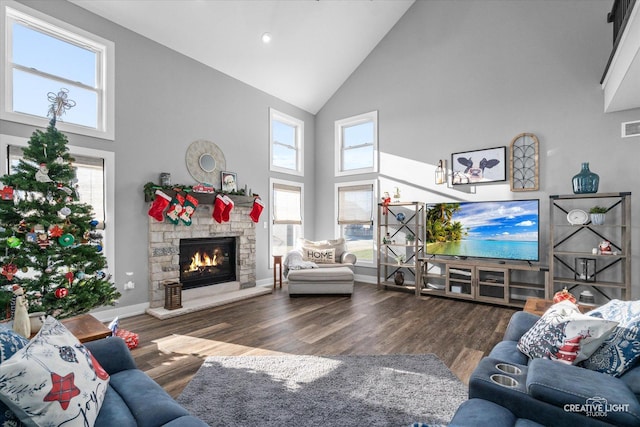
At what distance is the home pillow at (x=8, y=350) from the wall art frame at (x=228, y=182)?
12.5 feet

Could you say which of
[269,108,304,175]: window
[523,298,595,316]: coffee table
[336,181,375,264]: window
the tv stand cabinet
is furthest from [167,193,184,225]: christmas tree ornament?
[523,298,595,316]: coffee table

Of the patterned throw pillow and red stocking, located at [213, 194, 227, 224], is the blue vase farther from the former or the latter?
red stocking, located at [213, 194, 227, 224]

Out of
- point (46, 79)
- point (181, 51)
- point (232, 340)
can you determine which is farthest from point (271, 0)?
point (232, 340)

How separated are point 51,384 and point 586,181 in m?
5.27

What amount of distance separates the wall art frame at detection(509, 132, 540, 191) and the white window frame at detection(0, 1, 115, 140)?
559 centimetres

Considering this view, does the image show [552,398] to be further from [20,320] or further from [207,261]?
[207,261]

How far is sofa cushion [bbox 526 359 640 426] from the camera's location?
1.16 meters

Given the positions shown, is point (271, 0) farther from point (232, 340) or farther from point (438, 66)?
point (232, 340)

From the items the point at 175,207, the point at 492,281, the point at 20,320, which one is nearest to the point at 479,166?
the point at 492,281

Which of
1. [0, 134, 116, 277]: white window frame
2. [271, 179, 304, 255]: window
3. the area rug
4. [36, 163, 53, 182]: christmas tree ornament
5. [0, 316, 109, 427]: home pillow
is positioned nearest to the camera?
[0, 316, 109, 427]: home pillow

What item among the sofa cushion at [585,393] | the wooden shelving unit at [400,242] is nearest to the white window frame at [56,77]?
the wooden shelving unit at [400,242]

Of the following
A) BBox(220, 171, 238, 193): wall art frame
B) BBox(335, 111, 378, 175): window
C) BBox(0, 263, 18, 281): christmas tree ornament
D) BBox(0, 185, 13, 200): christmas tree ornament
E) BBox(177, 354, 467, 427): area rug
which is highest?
BBox(335, 111, 378, 175): window

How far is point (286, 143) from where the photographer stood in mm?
6461

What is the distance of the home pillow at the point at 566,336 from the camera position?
→ 1.49 meters
